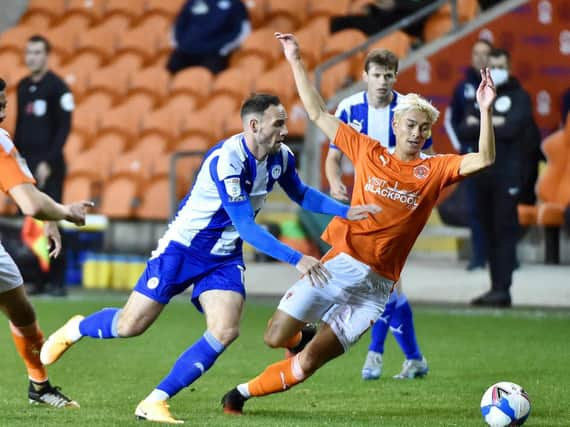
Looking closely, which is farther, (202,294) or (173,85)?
(173,85)

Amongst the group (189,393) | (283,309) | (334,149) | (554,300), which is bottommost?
(554,300)

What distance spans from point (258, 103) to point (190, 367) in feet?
4.24

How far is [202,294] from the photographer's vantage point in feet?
20.9

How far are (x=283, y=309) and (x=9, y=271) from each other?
1341 millimetres

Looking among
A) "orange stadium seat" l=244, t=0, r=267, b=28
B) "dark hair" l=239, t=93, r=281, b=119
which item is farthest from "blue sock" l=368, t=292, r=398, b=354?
"orange stadium seat" l=244, t=0, r=267, b=28

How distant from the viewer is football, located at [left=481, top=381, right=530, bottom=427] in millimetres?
5930

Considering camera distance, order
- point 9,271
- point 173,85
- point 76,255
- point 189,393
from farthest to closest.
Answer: point 173,85, point 76,255, point 189,393, point 9,271

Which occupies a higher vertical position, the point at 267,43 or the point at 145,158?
the point at 267,43

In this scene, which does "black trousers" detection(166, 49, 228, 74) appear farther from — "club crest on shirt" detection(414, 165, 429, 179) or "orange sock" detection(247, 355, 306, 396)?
"orange sock" detection(247, 355, 306, 396)

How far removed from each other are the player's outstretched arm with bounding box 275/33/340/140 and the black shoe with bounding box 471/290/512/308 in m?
5.73

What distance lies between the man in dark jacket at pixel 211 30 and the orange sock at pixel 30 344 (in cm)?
982

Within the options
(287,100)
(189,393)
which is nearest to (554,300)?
(287,100)

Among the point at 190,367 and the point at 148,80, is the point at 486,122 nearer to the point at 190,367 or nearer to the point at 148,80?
the point at 190,367

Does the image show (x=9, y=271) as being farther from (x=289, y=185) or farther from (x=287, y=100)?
(x=287, y=100)
